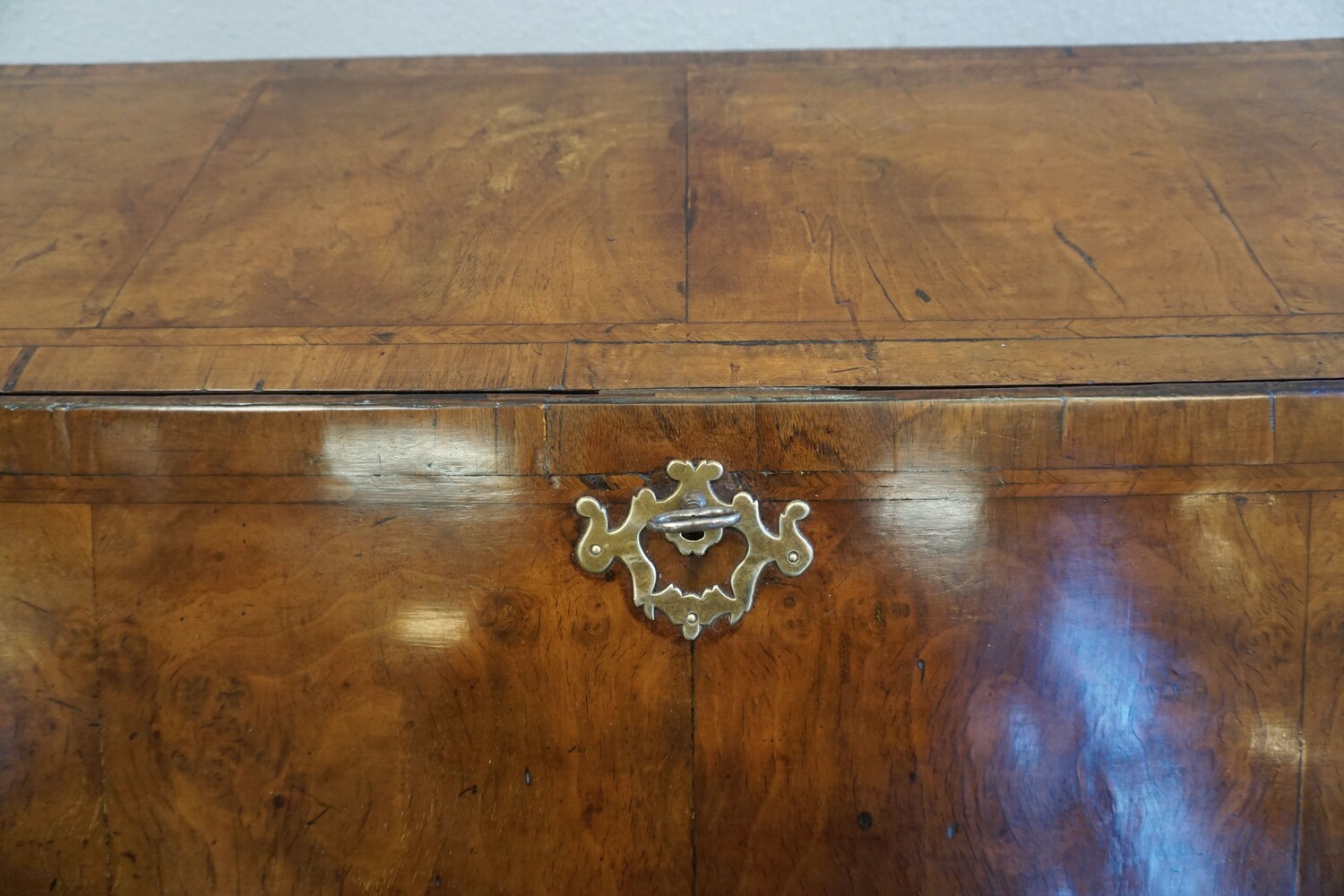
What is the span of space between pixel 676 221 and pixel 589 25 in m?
0.53

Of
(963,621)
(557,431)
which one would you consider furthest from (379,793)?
(963,621)

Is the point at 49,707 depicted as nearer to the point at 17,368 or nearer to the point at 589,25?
the point at 17,368

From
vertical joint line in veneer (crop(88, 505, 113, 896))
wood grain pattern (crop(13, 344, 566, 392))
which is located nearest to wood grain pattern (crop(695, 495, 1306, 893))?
wood grain pattern (crop(13, 344, 566, 392))

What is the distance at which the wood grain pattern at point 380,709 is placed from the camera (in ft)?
2.63

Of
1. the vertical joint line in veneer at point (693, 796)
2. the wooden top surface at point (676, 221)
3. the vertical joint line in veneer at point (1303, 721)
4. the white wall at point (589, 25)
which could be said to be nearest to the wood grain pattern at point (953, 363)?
the wooden top surface at point (676, 221)

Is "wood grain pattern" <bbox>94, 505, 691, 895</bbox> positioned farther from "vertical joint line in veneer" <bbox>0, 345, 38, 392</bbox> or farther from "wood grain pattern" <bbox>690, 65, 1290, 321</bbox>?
"wood grain pattern" <bbox>690, 65, 1290, 321</bbox>

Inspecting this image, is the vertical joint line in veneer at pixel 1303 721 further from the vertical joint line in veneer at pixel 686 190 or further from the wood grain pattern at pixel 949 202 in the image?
the vertical joint line in veneer at pixel 686 190

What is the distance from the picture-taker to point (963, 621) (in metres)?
0.80

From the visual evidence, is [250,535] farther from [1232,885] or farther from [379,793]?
[1232,885]

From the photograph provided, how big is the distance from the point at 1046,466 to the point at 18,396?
2.67ft

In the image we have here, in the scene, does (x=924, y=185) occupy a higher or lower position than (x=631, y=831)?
higher

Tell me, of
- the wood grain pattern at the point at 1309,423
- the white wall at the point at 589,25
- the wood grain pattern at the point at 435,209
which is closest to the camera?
the wood grain pattern at the point at 1309,423

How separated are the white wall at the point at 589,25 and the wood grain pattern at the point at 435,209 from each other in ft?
0.56

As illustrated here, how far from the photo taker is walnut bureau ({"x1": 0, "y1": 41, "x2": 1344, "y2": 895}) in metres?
0.77
